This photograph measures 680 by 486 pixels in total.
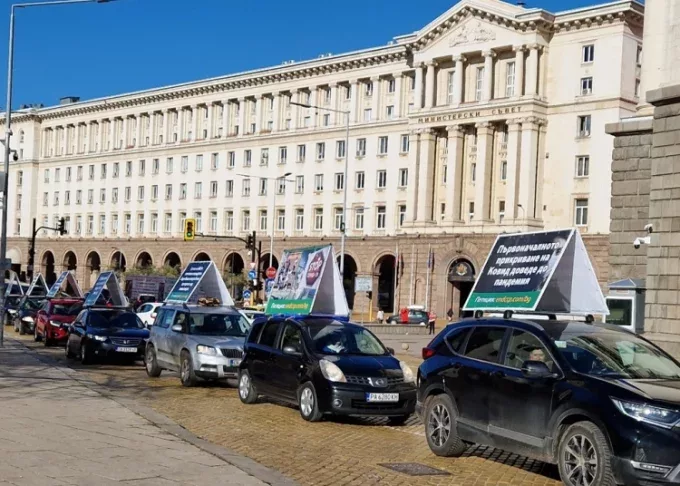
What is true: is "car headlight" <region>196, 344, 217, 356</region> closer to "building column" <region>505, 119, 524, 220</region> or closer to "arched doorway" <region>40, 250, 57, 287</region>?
"building column" <region>505, 119, 524, 220</region>

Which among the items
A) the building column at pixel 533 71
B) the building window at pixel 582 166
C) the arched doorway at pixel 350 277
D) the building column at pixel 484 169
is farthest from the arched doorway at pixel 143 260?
the building window at pixel 582 166

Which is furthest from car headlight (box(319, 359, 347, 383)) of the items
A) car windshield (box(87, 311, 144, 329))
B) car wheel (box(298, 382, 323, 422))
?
car windshield (box(87, 311, 144, 329))

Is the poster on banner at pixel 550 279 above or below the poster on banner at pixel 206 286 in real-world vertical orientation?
above

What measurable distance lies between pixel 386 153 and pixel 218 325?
2135 inches

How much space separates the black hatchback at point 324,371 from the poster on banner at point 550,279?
6.50ft

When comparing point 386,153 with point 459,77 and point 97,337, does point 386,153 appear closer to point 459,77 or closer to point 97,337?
point 459,77

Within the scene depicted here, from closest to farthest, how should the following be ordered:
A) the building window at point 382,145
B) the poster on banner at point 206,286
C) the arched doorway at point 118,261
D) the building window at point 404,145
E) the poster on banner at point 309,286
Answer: the poster on banner at point 309,286 → the poster on banner at point 206,286 → the building window at point 404,145 → the building window at point 382,145 → the arched doorway at point 118,261

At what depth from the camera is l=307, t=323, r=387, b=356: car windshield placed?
15.3m

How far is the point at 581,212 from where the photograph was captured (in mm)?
63156

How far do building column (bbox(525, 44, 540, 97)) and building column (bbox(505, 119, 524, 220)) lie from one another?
6.87 feet

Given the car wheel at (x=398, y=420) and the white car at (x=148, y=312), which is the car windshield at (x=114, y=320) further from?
the white car at (x=148, y=312)

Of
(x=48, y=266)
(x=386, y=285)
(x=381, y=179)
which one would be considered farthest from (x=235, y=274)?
(x=48, y=266)

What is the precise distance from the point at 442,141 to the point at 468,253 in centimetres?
871

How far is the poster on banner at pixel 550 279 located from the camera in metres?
12.9
